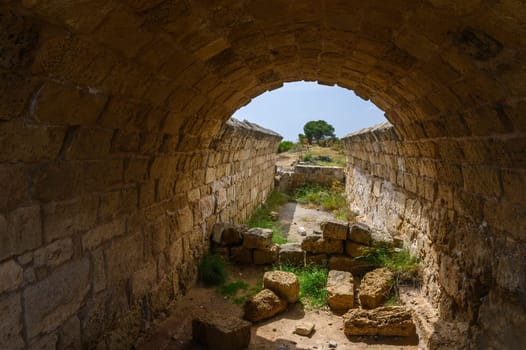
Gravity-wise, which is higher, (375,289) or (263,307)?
(375,289)

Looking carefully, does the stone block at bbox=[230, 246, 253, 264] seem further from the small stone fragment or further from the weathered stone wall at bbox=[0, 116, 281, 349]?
the small stone fragment

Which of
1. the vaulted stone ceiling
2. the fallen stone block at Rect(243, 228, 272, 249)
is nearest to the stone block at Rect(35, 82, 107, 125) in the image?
the vaulted stone ceiling

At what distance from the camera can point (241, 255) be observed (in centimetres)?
662

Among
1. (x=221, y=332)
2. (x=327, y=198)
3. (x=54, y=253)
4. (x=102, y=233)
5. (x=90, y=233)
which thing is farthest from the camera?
(x=327, y=198)

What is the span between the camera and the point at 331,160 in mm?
22531

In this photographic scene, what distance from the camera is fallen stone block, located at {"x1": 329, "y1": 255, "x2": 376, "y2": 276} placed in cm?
604

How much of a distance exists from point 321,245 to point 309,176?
10707 millimetres

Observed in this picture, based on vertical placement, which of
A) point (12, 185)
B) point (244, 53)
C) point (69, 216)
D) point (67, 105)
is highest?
point (244, 53)

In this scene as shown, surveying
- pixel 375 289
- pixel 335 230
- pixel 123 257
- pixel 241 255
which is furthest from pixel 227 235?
pixel 123 257

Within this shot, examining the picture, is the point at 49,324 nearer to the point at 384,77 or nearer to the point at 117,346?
the point at 117,346

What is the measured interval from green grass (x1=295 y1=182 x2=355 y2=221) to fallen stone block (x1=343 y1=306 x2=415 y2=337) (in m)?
5.99

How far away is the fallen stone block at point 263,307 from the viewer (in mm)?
4832

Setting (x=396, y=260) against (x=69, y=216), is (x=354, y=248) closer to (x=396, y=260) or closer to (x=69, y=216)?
(x=396, y=260)

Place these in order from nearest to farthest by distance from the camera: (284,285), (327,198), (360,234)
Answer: (284,285), (360,234), (327,198)
